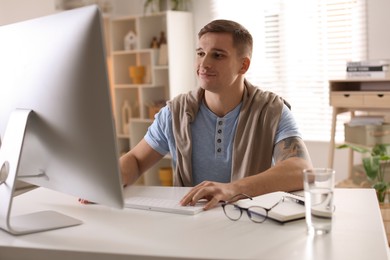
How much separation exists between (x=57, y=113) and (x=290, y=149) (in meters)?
0.98

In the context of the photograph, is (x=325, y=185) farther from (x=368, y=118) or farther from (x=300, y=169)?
(x=368, y=118)

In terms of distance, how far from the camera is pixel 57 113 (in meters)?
1.36

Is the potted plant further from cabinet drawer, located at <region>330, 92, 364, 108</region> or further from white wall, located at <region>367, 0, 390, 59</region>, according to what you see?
white wall, located at <region>367, 0, 390, 59</region>

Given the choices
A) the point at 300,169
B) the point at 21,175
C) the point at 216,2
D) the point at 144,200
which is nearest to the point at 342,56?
the point at 216,2

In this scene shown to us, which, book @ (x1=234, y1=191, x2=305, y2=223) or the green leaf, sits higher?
book @ (x1=234, y1=191, x2=305, y2=223)

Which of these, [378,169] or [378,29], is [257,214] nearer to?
[378,169]

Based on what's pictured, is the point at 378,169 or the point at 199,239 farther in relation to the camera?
the point at 378,169

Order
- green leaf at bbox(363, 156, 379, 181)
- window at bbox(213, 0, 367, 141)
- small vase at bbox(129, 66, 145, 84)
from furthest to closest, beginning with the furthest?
small vase at bbox(129, 66, 145, 84), window at bbox(213, 0, 367, 141), green leaf at bbox(363, 156, 379, 181)

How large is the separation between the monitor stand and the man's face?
94cm

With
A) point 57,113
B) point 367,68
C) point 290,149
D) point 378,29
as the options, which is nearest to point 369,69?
point 367,68

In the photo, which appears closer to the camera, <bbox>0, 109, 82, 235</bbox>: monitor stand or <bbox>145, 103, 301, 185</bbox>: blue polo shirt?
<bbox>0, 109, 82, 235</bbox>: monitor stand

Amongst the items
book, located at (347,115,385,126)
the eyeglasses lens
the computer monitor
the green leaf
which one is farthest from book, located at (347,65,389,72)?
the computer monitor

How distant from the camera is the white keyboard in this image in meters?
1.60

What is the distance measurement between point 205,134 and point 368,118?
1.88m
